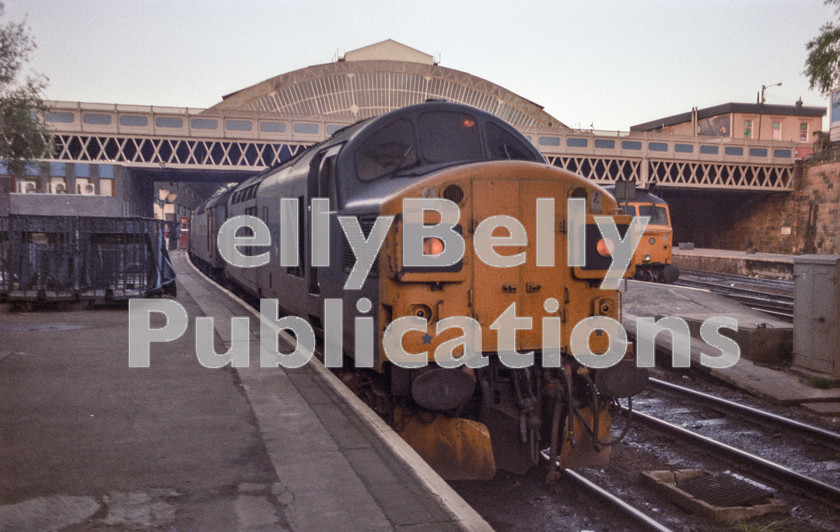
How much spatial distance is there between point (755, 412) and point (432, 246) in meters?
5.39

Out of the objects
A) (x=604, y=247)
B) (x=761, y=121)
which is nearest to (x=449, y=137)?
(x=604, y=247)

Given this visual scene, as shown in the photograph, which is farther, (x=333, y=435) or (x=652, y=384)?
(x=652, y=384)

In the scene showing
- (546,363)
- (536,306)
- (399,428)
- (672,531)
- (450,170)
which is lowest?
(672,531)

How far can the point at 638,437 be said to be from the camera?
324 inches

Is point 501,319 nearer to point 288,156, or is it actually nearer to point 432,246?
point 432,246

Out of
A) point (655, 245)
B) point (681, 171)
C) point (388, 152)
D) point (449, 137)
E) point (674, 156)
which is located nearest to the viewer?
point (388, 152)

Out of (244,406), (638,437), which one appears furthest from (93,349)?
(638,437)

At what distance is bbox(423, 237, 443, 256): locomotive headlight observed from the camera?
224 inches

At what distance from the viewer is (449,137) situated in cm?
723

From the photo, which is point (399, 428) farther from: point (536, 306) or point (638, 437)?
point (638, 437)

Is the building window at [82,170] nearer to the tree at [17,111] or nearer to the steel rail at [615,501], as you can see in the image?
the tree at [17,111]

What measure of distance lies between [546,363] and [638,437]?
9.25 ft

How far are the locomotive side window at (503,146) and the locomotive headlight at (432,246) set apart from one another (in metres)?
1.98

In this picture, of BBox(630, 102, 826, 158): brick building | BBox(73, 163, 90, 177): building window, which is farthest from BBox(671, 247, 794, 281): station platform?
BBox(73, 163, 90, 177): building window
